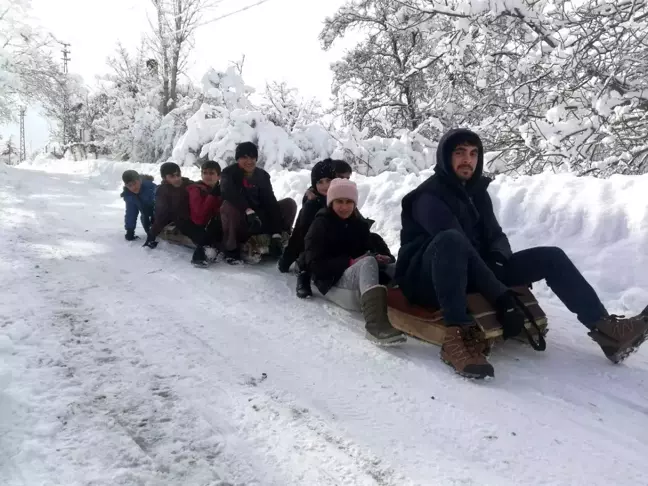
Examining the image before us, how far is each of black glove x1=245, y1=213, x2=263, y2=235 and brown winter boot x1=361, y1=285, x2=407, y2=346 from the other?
76.4 inches

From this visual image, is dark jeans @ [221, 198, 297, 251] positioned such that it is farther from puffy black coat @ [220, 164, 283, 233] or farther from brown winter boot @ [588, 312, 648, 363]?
brown winter boot @ [588, 312, 648, 363]

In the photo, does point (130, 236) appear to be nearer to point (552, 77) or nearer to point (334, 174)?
point (334, 174)

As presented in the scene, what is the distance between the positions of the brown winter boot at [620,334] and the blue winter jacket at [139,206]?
4668 millimetres

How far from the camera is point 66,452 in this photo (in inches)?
64.2

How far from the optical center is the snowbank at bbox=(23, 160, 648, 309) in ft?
11.6

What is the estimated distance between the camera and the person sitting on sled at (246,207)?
458 cm

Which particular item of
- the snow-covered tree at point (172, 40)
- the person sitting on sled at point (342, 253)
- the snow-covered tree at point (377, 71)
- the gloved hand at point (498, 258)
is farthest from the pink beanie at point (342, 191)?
the snow-covered tree at point (172, 40)

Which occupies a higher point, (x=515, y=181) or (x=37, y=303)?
(x=515, y=181)

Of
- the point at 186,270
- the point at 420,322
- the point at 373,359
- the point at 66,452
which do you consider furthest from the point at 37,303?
the point at 420,322

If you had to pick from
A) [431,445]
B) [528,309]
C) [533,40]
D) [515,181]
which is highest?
[533,40]

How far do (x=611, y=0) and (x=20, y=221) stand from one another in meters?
6.94

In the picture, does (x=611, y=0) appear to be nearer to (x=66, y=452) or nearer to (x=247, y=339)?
(x=247, y=339)

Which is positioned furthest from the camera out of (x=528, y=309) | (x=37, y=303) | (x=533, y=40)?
(x=533, y=40)

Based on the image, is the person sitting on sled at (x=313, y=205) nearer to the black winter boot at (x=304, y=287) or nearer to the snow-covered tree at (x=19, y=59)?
the black winter boot at (x=304, y=287)
